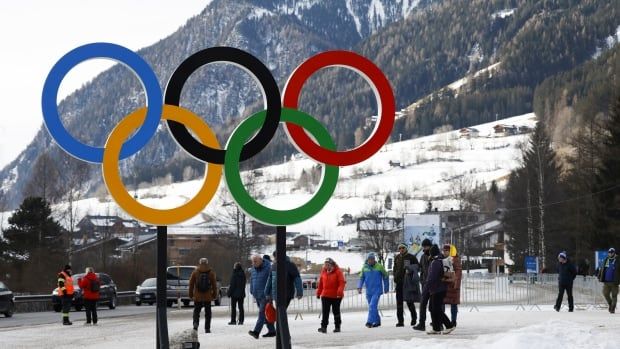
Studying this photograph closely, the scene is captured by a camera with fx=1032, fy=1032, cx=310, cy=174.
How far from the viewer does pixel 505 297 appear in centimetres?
4147

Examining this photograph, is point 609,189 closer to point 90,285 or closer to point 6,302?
point 6,302

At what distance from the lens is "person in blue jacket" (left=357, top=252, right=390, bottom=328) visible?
925 inches

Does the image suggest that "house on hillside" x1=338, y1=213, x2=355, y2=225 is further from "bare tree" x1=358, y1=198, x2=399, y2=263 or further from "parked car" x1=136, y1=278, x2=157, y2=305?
"parked car" x1=136, y1=278, x2=157, y2=305

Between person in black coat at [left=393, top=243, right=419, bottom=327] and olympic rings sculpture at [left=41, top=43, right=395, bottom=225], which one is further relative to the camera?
person in black coat at [left=393, top=243, right=419, bottom=327]

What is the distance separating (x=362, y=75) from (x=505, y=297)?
26786 mm

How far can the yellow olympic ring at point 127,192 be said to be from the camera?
15.7 m

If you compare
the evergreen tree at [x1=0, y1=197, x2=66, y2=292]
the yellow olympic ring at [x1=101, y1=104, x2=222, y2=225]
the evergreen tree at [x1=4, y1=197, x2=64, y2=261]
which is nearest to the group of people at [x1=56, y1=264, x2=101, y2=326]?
the yellow olympic ring at [x1=101, y1=104, x2=222, y2=225]

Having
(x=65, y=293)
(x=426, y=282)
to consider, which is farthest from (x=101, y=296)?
(x=426, y=282)

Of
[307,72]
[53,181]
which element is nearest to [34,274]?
[53,181]

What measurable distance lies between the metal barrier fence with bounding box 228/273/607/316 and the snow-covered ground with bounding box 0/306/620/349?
6316 mm

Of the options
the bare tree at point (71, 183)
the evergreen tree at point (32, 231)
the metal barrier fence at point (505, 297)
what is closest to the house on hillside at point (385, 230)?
the bare tree at point (71, 183)

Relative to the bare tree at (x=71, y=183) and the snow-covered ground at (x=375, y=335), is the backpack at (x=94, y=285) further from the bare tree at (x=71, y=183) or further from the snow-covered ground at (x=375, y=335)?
the bare tree at (x=71, y=183)

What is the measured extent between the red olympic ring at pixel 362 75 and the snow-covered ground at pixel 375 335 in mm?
3217

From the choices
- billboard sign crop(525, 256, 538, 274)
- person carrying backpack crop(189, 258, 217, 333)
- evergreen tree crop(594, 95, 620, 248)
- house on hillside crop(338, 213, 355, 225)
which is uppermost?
house on hillside crop(338, 213, 355, 225)
